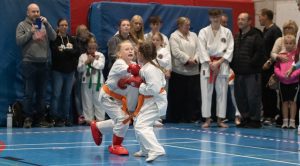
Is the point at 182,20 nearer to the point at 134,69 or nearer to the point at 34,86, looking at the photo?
the point at 34,86

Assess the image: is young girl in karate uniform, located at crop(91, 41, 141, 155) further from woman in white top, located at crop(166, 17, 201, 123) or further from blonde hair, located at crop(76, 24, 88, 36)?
woman in white top, located at crop(166, 17, 201, 123)

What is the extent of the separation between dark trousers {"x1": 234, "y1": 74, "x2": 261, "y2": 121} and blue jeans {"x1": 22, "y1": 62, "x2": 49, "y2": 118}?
3832 mm

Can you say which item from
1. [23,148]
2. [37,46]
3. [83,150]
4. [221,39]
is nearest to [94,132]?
[83,150]

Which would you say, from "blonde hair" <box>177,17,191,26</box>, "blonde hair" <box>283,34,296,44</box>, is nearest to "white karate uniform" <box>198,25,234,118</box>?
"blonde hair" <box>177,17,191,26</box>

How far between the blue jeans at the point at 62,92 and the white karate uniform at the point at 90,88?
332 millimetres

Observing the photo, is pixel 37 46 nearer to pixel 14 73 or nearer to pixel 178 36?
pixel 14 73

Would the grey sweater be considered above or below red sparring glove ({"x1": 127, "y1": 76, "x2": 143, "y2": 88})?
above

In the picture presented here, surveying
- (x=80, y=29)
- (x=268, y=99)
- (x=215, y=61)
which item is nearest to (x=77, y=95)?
(x=80, y=29)

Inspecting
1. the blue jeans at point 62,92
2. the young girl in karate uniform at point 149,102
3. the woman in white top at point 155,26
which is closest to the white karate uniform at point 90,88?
the blue jeans at point 62,92

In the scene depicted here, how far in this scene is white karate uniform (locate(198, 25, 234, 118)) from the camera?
41.0 feet

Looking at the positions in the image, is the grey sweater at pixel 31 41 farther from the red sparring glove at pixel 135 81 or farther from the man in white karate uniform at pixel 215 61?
the red sparring glove at pixel 135 81

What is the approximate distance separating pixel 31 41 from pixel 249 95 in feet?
14.4

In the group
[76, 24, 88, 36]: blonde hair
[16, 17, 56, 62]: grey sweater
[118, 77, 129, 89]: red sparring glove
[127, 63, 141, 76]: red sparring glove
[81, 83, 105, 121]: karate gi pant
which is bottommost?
[81, 83, 105, 121]: karate gi pant

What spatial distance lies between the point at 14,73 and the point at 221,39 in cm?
408
